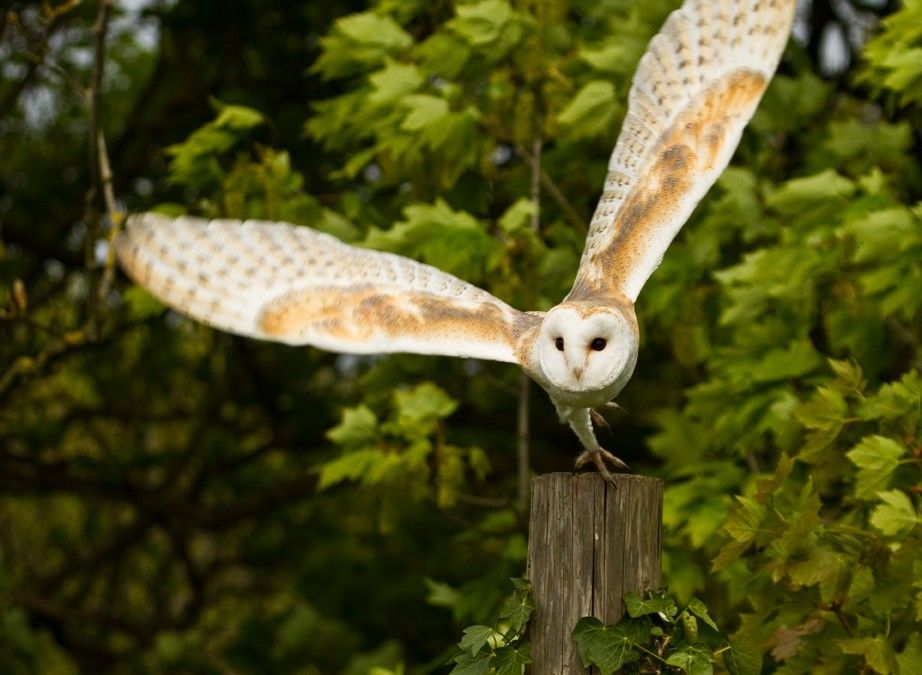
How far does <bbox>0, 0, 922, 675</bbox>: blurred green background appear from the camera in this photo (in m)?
4.42

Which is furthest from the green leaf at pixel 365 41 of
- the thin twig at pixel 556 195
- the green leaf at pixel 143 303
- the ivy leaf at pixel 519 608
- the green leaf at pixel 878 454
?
the ivy leaf at pixel 519 608

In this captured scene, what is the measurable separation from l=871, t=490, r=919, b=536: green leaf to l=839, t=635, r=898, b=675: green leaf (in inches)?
11.6

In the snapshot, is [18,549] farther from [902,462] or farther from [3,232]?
[902,462]

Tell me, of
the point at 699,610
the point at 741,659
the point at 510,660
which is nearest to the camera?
the point at 510,660

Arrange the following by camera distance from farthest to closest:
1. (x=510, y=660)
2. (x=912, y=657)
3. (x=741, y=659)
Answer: (x=912, y=657) → (x=741, y=659) → (x=510, y=660)

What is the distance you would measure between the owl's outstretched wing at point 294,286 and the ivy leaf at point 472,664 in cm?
81

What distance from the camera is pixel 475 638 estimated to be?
341 cm

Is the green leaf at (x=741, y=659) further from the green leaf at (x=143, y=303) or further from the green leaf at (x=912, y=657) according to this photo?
the green leaf at (x=143, y=303)

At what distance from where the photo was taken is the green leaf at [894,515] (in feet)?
12.9

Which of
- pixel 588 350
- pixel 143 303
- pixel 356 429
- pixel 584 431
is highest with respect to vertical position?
pixel 588 350

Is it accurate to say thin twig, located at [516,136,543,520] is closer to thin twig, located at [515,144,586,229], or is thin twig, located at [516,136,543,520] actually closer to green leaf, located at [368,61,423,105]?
thin twig, located at [515,144,586,229]

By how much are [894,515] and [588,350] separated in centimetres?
112

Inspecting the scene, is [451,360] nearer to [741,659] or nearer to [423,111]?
[423,111]

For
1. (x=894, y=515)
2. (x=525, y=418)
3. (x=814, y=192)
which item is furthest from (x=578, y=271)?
(x=525, y=418)
